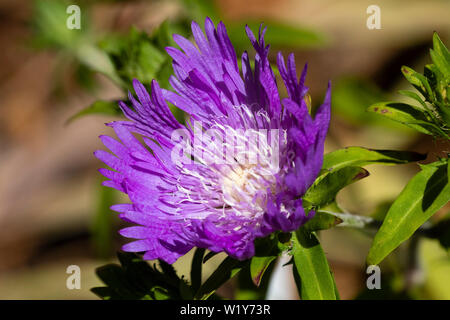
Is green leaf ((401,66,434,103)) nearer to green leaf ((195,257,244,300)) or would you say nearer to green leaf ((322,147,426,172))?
green leaf ((322,147,426,172))

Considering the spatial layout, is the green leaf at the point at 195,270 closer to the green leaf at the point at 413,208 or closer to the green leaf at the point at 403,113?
the green leaf at the point at 413,208

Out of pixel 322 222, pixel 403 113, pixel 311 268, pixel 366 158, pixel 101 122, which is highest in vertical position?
pixel 101 122

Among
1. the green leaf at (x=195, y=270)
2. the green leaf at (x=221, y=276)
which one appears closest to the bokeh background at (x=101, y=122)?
the green leaf at (x=195, y=270)

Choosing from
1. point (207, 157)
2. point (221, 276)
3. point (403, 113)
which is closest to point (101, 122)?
point (207, 157)

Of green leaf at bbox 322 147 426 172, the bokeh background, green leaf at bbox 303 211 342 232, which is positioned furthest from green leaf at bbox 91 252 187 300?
the bokeh background

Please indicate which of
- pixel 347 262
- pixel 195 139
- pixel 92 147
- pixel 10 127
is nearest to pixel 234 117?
pixel 195 139

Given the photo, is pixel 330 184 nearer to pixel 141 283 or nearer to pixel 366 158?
pixel 366 158

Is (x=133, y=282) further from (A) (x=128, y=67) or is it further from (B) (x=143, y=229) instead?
(A) (x=128, y=67)
